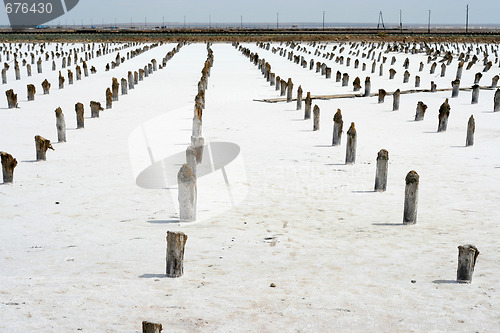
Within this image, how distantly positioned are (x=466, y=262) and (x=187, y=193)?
4495 millimetres

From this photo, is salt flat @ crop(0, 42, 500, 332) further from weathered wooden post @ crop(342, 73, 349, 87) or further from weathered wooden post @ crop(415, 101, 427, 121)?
weathered wooden post @ crop(342, 73, 349, 87)

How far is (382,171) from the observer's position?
12297mm

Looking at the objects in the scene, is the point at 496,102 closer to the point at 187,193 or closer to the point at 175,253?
the point at 187,193

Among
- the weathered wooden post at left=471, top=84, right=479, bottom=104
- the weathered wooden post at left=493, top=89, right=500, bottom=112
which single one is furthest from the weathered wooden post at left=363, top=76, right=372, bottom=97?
the weathered wooden post at left=493, top=89, right=500, bottom=112

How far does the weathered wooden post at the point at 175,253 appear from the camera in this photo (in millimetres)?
7766

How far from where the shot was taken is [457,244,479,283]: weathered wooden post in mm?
7582

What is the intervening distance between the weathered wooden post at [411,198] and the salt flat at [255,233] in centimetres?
14

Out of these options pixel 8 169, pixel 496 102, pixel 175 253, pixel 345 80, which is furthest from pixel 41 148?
pixel 345 80

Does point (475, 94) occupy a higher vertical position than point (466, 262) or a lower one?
higher

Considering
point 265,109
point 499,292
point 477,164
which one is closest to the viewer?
point 499,292

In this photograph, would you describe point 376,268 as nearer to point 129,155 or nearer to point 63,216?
point 63,216

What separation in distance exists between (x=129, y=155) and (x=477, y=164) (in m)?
8.39

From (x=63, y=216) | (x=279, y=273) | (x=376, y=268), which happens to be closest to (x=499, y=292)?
(x=376, y=268)

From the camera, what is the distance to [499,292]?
7539mm
